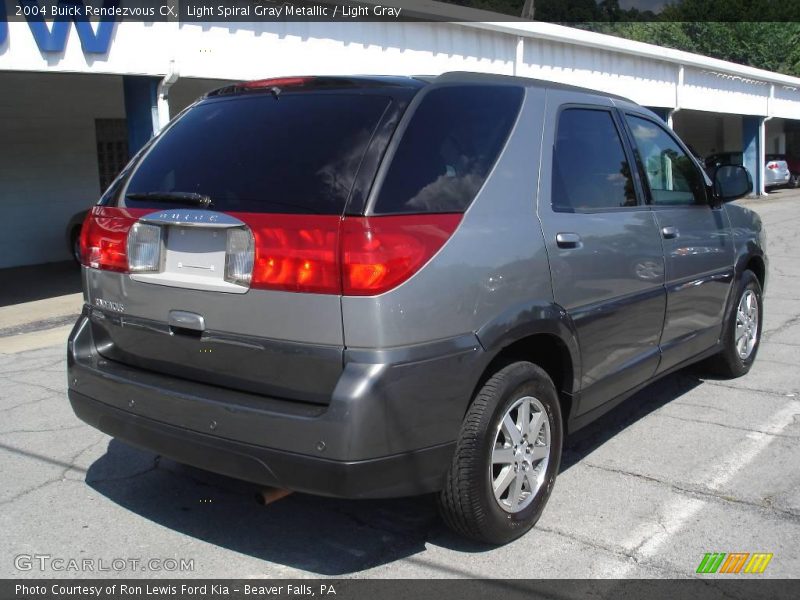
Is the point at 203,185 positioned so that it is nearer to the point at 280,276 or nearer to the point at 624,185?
the point at 280,276

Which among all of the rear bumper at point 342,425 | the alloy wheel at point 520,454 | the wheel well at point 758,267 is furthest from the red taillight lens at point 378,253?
the wheel well at point 758,267

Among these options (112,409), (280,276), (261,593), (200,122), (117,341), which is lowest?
(261,593)

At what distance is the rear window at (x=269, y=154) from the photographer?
3227 mm

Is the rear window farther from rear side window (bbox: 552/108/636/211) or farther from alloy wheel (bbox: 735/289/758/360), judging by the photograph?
alloy wheel (bbox: 735/289/758/360)

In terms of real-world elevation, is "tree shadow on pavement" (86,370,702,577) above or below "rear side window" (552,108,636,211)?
below

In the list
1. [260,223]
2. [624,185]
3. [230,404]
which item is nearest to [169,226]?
[260,223]

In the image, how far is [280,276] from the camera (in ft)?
10.3

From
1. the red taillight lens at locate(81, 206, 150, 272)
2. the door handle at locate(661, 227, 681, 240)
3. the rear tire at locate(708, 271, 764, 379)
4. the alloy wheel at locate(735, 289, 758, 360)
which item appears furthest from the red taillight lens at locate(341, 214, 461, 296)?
the alloy wheel at locate(735, 289, 758, 360)

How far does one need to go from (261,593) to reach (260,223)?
1.44m

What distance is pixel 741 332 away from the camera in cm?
616

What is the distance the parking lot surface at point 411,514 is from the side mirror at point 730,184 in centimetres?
A: 140

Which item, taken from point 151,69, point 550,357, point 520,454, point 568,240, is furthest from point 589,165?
point 151,69

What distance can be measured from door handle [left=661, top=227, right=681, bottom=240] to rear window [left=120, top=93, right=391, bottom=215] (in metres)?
2.09

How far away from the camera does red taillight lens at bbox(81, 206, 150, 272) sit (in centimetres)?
361
